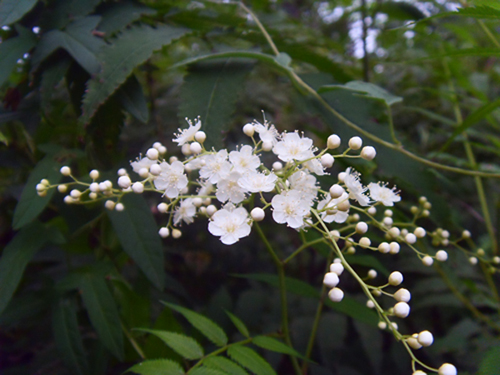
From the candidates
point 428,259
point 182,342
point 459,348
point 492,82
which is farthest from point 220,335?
point 492,82

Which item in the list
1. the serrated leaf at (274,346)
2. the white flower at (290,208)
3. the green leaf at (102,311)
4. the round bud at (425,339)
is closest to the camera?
the round bud at (425,339)

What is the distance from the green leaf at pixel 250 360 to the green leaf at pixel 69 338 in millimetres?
556

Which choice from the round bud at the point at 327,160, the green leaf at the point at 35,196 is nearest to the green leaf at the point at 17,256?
the green leaf at the point at 35,196

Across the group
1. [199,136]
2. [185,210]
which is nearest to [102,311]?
[185,210]

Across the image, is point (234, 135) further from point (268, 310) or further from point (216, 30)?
point (268, 310)

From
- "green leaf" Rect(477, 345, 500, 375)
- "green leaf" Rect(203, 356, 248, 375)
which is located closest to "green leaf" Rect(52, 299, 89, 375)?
"green leaf" Rect(203, 356, 248, 375)

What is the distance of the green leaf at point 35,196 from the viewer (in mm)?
1112

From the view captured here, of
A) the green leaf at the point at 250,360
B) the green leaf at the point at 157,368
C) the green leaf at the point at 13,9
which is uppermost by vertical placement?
the green leaf at the point at 13,9

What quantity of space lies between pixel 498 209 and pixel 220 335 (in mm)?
1734

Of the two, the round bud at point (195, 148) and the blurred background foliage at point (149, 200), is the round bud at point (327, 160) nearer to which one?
the blurred background foliage at point (149, 200)

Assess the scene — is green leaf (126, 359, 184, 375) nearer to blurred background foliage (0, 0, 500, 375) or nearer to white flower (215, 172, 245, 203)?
blurred background foliage (0, 0, 500, 375)

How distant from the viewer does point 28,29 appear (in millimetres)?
1307

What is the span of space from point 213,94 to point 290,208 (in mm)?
552

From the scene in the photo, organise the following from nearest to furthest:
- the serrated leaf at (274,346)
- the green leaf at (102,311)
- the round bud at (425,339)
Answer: the round bud at (425,339)
the serrated leaf at (274,346)
the green leaf at (102,311)
